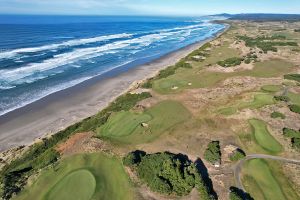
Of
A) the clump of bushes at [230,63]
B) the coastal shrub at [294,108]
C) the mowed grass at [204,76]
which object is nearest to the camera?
the coastal shrub at [294,108]

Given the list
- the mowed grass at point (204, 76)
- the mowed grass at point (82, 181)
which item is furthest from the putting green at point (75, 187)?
the mowed grass at point (204, 76)

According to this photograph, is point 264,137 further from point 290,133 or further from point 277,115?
point 277,115

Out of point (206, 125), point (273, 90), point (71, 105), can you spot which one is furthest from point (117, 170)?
point (273, 90)

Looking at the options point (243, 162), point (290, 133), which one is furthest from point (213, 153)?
point (290, 133)

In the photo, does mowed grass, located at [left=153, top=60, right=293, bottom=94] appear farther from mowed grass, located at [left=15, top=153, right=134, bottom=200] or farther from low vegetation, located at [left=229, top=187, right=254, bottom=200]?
low vegetation, located at [left=229, top=187, right=254, bottom=200]

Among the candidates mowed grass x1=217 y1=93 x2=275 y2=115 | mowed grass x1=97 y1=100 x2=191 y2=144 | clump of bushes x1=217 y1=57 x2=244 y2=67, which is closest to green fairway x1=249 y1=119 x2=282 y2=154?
mowed grass x1=217 y1=93 x2=275 y2=115

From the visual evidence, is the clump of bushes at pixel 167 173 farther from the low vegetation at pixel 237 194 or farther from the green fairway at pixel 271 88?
the green fairway at pixel 271 88
